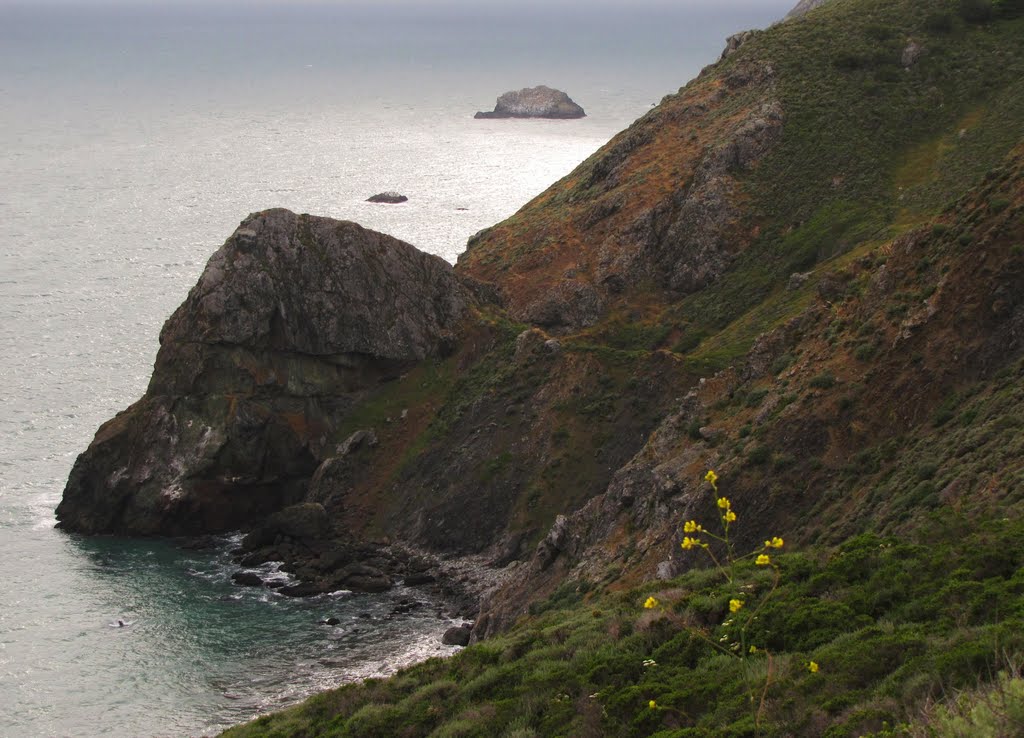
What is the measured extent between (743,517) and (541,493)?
69.5 feet

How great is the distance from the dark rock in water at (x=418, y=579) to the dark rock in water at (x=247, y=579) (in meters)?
8.43

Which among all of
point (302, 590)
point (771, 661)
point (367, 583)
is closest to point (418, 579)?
point (367, 583)

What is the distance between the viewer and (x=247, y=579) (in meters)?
70.6

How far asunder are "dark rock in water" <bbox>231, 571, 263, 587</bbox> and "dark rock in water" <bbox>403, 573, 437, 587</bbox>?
27.6ft

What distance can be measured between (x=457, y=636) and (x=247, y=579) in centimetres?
1531

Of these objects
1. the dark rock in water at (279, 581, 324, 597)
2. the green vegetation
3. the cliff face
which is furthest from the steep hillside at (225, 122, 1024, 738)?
the dark rock in water at (279, 581, 324, 597)

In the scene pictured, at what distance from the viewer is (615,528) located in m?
59.9

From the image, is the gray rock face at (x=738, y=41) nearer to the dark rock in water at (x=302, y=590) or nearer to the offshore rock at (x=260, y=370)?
the offshore rock at (x=260, y=370)

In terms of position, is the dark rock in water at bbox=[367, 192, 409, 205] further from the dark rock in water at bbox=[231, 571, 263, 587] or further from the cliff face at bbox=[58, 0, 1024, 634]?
the dark rock in water at bbox=[231, 571, 263, 587]

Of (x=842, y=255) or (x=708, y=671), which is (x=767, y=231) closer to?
(x=842, y=255)

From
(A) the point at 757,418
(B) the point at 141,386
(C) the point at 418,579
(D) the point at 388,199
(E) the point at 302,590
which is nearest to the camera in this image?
(A) the point at 757,418

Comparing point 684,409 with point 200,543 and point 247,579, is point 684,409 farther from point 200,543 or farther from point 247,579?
point 200,543

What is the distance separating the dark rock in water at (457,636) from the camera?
6144 centimetres

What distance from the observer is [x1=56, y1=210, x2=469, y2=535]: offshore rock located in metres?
78.1
